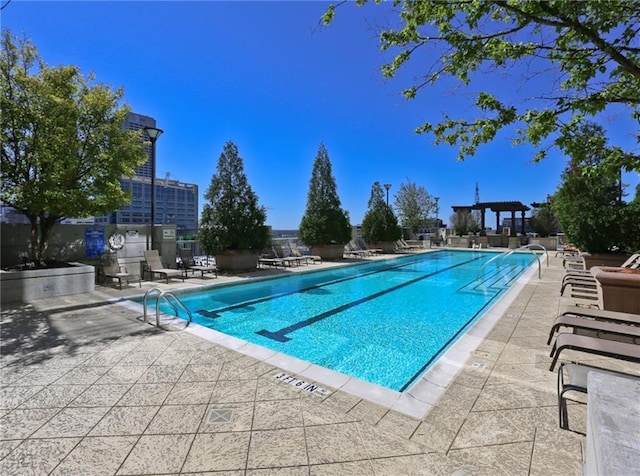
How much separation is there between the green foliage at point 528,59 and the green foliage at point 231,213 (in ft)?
29.8

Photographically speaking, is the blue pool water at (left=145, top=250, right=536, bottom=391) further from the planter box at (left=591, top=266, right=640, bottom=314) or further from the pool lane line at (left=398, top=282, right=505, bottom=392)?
the planter box at (left=591, top=266, right=640, bottom=314)

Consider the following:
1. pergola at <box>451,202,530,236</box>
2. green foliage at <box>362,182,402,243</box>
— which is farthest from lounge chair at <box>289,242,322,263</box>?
pergola at <box>451,202,530,236</box>

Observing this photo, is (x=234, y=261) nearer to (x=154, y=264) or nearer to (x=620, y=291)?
(x=154, y=264)

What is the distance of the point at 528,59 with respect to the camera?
4.04 metres

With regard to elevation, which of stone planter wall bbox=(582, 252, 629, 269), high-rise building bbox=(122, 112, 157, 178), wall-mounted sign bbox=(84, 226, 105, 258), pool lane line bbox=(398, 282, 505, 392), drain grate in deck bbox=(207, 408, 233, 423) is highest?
high-rise building bbox=(122, 112, 157, 178)

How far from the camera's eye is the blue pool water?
5.09m

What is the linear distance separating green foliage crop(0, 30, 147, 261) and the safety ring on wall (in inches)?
68.8

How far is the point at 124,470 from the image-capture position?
2.14 m

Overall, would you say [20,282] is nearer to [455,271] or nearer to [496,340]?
[496,340]

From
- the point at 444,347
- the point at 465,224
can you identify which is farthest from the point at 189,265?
the point at 465,224

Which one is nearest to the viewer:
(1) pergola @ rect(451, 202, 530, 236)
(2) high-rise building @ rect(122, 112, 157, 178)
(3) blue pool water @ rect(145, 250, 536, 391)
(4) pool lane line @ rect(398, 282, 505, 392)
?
(4) pool lane line @ rect(398, 282, 505, 392)

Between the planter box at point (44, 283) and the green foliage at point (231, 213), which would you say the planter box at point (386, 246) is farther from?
the planter box at point (44, 283)

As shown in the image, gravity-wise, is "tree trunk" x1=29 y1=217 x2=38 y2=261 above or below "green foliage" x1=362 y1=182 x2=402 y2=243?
below

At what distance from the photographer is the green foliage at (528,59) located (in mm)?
3619
